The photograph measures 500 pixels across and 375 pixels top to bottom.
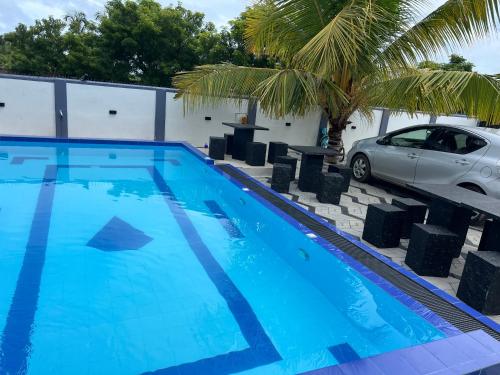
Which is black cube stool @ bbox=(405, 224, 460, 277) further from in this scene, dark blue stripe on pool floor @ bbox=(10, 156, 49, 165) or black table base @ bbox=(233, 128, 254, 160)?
dark blue stripe on pool floor @ bbox=(10, 156, 49, 165)

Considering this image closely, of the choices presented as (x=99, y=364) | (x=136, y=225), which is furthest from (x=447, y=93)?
(x=99, y=364)

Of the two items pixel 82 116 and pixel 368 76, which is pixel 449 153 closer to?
pixel 368 76

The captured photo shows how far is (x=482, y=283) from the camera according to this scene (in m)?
3.04

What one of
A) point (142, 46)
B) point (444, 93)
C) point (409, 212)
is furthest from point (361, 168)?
point (142, 46)

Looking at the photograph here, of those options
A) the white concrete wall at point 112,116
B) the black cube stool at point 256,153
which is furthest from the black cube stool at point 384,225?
the white concrete wall at point 112,116

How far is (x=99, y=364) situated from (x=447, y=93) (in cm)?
639

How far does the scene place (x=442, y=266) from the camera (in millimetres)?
3676

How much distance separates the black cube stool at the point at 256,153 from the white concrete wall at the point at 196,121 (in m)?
2.76

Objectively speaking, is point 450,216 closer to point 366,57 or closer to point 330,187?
point 330,187

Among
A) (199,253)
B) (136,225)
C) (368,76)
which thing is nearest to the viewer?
(199,253)

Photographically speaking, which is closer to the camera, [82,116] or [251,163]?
[251,163]

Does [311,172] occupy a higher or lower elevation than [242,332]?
higher

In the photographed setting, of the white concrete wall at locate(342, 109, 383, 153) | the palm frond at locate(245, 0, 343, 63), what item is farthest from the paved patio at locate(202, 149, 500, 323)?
the white concrete wall at locate(342, 109, 383, 153)

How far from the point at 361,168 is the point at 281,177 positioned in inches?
89.5
